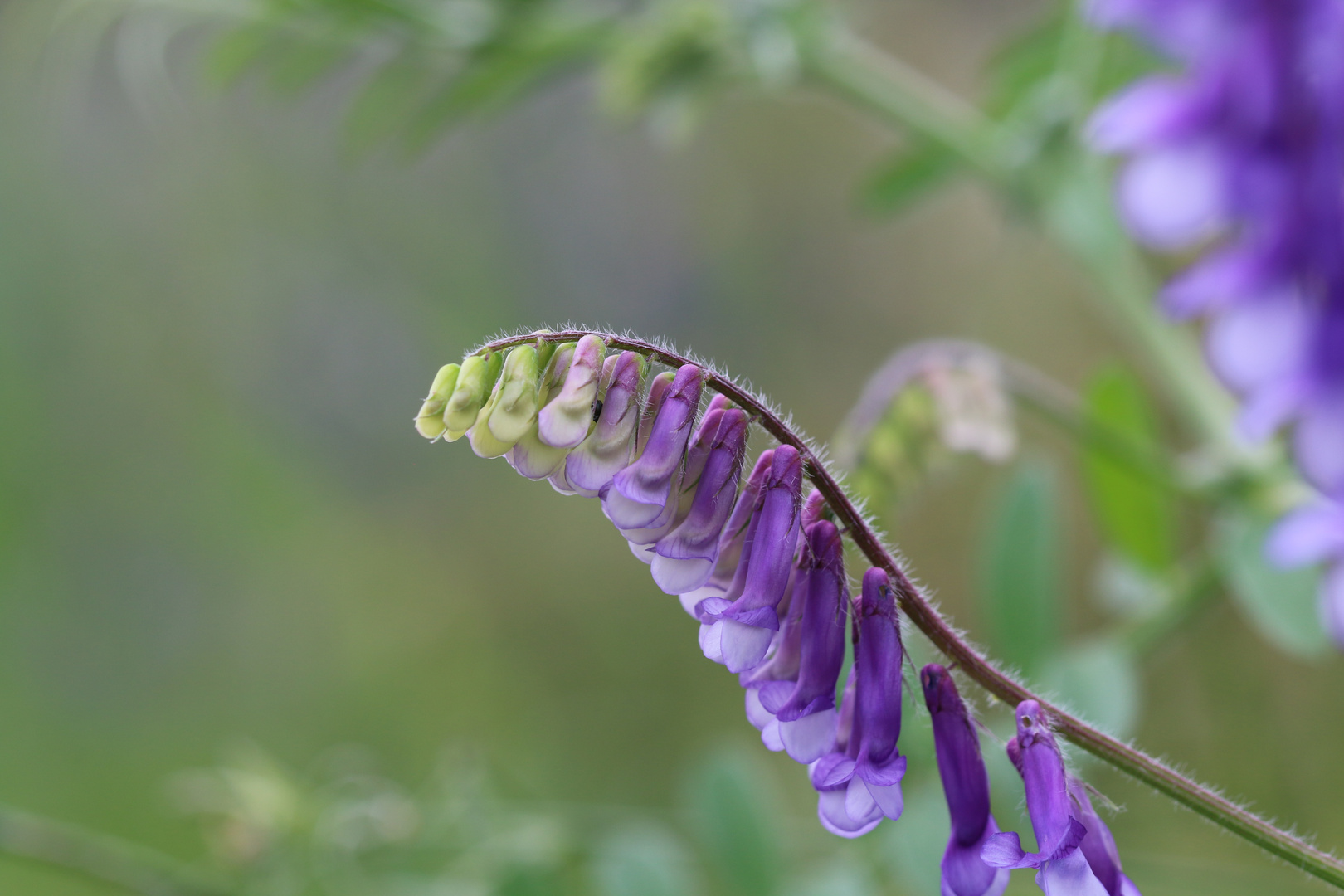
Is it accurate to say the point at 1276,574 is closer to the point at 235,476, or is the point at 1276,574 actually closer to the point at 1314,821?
the point at 1314,821

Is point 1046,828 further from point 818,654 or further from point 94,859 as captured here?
point 94,859

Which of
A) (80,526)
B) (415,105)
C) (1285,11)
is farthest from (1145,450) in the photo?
(80,526)

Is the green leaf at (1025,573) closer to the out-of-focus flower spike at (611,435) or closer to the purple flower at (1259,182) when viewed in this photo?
the purple flower at (1259,182)

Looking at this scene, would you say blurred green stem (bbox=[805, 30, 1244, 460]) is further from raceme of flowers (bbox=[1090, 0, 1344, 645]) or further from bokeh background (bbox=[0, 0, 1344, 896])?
bokeh background (bbox=[0, 0, 1344, 896])

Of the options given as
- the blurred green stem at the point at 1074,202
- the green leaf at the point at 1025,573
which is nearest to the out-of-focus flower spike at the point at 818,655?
the green leaf at the point at 1025,573

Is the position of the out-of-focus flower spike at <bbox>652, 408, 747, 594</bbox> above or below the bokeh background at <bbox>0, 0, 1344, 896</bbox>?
below

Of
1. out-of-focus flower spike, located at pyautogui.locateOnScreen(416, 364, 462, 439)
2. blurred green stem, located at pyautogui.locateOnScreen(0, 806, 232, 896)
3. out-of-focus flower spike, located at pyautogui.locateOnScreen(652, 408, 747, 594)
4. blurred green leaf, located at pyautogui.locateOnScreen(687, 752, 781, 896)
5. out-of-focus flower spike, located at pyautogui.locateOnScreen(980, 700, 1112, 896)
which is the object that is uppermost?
blurred green stem, located at pyautogui.locateOnScreen(0, 806, 232, 896)

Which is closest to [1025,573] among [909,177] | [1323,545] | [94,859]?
[1323,545]

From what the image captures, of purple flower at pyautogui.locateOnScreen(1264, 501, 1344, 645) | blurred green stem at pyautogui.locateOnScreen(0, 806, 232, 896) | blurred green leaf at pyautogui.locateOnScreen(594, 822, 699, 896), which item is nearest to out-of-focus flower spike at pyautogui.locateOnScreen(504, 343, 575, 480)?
purple flower at pyautogui.locateOnScreen(1264, 501, 1344, 645)
